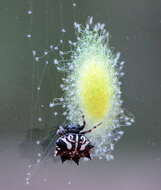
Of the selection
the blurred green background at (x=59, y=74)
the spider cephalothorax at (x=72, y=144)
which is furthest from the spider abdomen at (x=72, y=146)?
the blurred green background at (x=59, y=74)

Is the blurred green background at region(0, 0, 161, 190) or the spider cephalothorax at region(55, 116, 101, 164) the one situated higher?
the blurred green background at region(0, 0, 161, 190)

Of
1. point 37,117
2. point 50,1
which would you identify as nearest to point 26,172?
point 37,117

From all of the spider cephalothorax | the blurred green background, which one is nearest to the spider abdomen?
the spider cephalothorax

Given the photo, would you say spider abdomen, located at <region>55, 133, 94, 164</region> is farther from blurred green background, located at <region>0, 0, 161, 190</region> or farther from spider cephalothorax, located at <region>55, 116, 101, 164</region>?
blurred green background, located at <region>0, 0, 161, 190</region>

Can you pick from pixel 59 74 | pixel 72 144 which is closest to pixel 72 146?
pixel 72 144

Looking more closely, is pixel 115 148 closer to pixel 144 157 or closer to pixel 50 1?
pixel 144 157
